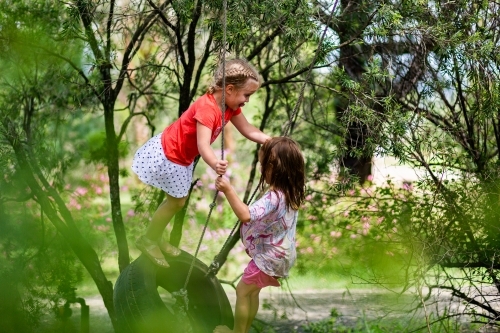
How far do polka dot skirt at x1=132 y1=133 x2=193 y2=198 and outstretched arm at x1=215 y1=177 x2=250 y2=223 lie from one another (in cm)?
51

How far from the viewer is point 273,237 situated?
12.6ft

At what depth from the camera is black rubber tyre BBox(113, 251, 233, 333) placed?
3988 mm

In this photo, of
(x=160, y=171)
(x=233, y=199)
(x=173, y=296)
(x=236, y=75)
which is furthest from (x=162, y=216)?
(x=236, y=75)

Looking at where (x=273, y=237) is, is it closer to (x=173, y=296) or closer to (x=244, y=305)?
(x=244, y=305)

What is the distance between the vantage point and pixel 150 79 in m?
6.30

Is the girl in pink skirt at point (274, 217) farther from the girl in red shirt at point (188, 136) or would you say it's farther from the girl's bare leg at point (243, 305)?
the girl in red shirt at point (188, 136)

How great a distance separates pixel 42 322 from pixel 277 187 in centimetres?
269

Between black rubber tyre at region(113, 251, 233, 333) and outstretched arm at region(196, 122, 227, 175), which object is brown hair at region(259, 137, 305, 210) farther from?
black rubber tyre at region(113, 251, 233, 333)

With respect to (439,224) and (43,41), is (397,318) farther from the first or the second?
(43,41)

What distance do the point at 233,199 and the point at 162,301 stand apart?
94 centimetres

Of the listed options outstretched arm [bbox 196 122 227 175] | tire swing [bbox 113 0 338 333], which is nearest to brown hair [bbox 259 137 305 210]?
tire swing [bbox 113 0 338 333]

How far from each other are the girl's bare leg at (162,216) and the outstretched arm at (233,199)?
0.58 meters

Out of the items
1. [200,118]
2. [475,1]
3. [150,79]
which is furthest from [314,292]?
[200,118]

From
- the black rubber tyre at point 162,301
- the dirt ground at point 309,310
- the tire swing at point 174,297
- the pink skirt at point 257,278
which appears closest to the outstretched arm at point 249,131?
the tire swing at point 174,297
